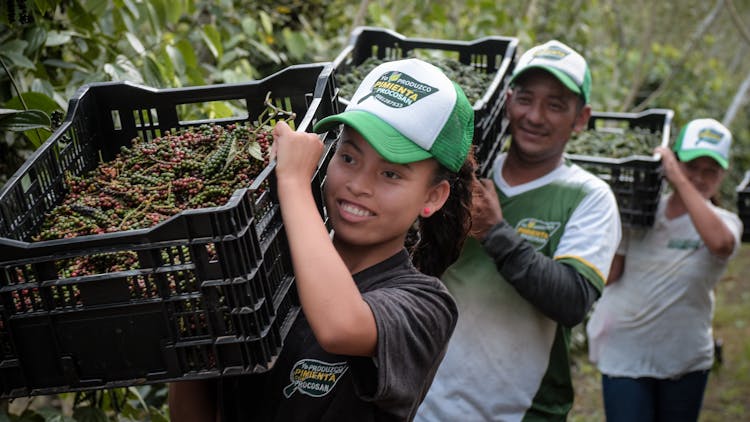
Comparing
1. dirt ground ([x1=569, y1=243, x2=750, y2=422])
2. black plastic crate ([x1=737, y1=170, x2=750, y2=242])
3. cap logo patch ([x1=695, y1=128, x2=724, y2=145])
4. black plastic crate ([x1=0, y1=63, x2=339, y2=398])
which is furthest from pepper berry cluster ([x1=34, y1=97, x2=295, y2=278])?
dirt ground ([x1=569, y1=243, x2=750, y2=422])

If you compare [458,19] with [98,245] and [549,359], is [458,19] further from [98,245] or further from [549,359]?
A: [98,245]

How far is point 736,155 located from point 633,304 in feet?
25.1

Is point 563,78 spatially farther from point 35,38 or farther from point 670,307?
point 35,38

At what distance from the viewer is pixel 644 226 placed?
3.95 metres

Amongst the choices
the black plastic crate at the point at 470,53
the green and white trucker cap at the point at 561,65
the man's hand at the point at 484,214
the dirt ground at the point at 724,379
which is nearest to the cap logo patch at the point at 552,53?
the green and white trucker cap at the point at 561,65

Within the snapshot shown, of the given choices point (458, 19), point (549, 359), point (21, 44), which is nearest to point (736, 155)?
point (458, 19)

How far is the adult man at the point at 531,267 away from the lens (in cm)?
276

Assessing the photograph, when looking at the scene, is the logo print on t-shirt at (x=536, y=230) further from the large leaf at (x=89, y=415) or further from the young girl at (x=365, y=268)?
the large leaf at (x=89, y=415)

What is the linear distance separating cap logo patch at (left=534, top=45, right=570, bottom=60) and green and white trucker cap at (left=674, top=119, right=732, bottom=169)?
132cm

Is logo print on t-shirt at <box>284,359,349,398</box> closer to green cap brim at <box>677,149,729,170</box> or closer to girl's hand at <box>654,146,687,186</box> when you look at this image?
girl's hand at <box>654,146,687,186</box>

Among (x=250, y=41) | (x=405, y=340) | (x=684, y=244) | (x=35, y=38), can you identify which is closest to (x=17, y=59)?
(x=35, y=38)

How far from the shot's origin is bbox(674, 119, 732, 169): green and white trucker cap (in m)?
4.06

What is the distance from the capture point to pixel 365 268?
186cm

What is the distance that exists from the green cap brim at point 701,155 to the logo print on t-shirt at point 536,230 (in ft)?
4.77
